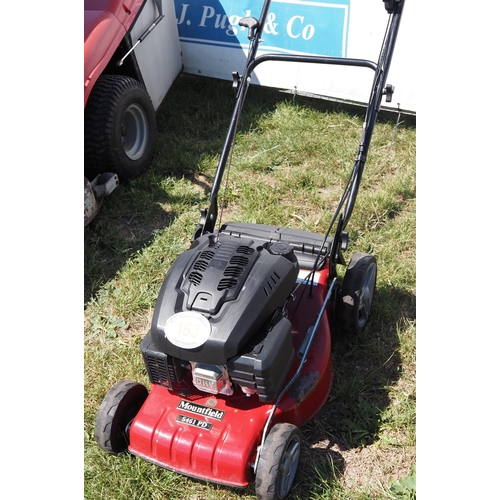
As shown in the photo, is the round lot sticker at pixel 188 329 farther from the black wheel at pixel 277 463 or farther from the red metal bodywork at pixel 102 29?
the red metal bodywork at pixel 102 29

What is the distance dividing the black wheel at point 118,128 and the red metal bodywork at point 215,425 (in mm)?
1821

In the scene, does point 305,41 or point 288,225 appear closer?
point 288,225

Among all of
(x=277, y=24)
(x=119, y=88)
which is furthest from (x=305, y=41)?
(x=119, y=88)

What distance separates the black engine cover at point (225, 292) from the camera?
6.88ft

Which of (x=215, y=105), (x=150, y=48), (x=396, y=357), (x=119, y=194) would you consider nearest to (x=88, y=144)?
(x=119, y=194)

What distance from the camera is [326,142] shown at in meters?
4.38

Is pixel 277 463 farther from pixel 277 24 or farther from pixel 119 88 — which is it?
pixel 277 24

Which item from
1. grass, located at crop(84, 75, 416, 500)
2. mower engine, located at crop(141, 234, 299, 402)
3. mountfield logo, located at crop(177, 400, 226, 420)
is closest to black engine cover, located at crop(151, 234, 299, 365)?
mower engine, located at crop(141, 234, 299, 402)

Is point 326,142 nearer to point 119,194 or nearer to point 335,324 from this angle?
point 119,194

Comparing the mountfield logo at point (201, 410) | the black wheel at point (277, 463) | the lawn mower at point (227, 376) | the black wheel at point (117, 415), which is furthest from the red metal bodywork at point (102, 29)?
the black wheel at point (277, 463)

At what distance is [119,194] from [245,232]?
4.34 ft

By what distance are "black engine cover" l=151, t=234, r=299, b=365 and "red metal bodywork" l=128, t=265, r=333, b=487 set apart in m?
0.28

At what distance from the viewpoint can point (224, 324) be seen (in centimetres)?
211

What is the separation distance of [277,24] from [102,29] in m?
1.43
